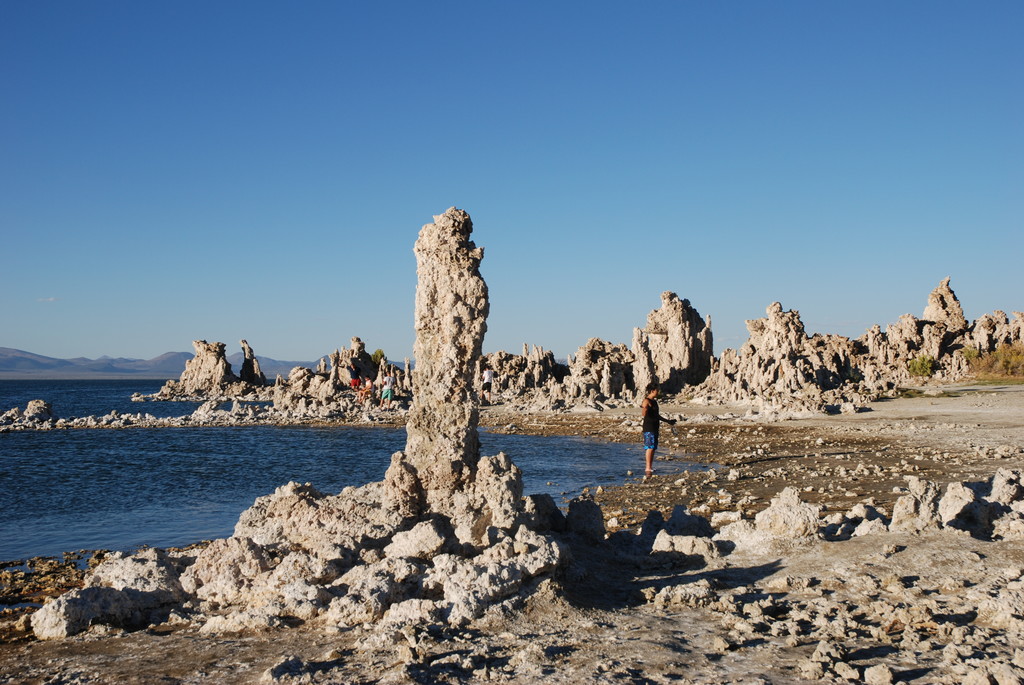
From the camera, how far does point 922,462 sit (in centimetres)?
1510

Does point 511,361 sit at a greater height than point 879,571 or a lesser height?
greater

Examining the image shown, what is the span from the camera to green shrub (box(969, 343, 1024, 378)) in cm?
3847

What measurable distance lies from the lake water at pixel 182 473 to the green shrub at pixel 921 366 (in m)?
23.3

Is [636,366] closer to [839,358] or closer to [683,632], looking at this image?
[839,358]

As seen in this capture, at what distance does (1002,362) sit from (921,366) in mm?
3815

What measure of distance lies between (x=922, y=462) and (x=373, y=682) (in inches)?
519

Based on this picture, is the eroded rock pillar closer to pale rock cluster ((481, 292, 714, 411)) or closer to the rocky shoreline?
the rocky shoreline

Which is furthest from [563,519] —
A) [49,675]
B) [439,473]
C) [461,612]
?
[49,675]

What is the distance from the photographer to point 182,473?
1967 cm

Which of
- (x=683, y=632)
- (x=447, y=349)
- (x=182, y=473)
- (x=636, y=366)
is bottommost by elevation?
(x=182, y=473)

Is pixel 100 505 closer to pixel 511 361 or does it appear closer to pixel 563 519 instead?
pixel 563 519

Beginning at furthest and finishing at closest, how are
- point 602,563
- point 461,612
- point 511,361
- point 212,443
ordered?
1. point 511,361
2. point 212,443
3. point 602,563
4. point 461,612

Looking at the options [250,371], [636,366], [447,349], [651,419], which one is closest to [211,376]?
[250,371]

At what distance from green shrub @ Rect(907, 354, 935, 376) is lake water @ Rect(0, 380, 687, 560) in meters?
23.3
